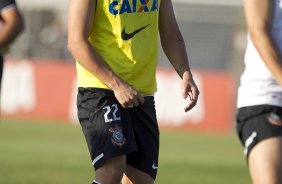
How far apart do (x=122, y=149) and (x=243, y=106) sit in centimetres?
95

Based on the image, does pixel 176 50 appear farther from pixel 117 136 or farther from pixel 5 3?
pixel 5 3

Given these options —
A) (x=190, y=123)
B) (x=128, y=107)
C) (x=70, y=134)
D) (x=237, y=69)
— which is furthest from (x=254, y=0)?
(x=237, y=69)

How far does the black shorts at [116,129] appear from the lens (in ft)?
24.3

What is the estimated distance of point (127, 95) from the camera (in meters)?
7.24

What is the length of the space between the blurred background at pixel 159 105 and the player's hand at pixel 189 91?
5.82m

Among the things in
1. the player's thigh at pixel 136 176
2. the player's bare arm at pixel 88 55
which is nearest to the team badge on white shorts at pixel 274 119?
the player's bare arm at pixel 88 55

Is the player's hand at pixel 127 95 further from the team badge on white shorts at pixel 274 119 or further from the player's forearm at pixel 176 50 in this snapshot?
the team badge on white shorts at pixel 274 119

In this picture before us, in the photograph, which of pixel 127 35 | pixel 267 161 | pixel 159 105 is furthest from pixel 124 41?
pixel 159 105

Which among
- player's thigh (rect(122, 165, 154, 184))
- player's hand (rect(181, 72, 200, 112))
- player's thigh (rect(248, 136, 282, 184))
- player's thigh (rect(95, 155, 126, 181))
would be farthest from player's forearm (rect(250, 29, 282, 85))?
player's thigh (rect(122, 165, 154, 184))

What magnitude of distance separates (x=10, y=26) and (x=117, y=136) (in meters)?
1.90

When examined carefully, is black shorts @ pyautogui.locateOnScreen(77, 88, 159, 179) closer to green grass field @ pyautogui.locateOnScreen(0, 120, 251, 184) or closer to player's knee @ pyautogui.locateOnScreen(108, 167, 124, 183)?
player's knee @ pyautogui.locateOnScreen(108, 167, 124, 183)

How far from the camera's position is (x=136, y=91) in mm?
7281

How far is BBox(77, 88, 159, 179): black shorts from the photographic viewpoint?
7.41m

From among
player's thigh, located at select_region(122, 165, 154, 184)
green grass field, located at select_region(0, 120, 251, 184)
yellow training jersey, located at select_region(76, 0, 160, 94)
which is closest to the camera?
yellow training jersey, located at select_region(76, 0, 160, 94)
